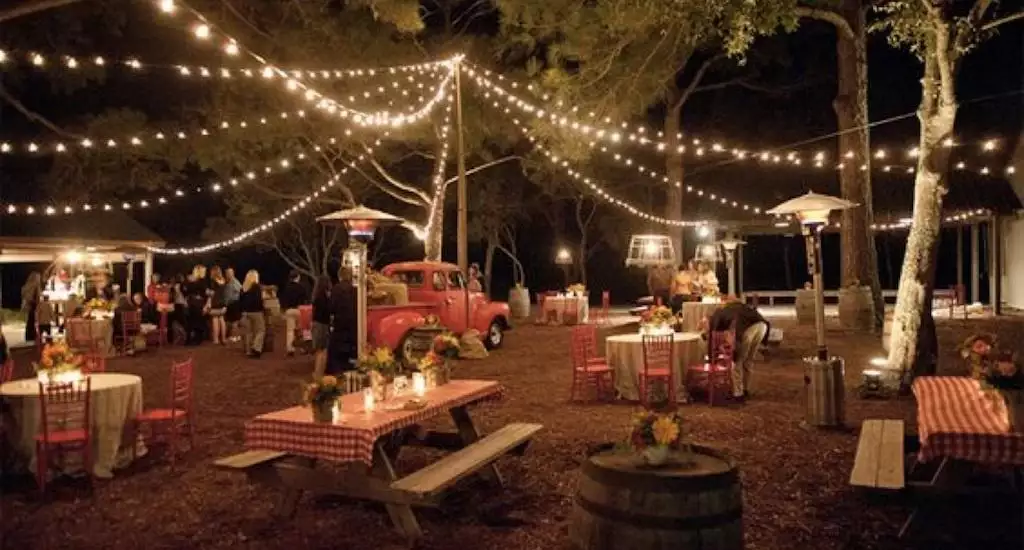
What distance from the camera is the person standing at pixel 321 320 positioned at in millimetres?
10039

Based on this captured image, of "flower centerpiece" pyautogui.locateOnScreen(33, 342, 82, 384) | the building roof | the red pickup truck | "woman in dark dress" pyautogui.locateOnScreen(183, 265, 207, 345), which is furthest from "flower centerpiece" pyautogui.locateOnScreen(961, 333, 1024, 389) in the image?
the building roof

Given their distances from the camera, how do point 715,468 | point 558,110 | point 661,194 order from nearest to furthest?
point 715,468, point 558,110, point 661,194

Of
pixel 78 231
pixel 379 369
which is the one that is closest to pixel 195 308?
pixel 78 231

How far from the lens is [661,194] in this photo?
30812mm

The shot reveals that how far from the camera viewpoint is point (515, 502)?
19.2ft

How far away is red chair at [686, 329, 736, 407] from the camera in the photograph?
928 centimetres

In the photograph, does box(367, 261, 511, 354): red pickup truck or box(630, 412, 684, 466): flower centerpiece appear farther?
box(367, 261, 511, 354): red pickup truck

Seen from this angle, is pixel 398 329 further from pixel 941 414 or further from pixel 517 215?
pixel 517 215

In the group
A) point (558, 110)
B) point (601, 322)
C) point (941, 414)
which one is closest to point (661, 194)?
point (601, 322)

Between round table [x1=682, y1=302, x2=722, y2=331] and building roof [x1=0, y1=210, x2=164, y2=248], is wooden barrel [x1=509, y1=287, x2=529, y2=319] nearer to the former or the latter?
round table [x1=682, y1=302, x2=722, y2=331]

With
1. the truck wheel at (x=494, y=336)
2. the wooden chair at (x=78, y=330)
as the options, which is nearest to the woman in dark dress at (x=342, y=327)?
the truck wheel at (x=494, y=336)

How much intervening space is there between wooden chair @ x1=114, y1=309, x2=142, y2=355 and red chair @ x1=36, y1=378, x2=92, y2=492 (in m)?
8.85

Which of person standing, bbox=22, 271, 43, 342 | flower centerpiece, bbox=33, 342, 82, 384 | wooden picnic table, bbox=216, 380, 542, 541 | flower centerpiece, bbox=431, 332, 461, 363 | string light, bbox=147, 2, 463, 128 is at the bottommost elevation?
wooden picnic table, bbox=216, 380, 542, 541

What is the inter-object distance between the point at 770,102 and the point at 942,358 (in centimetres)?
1596
